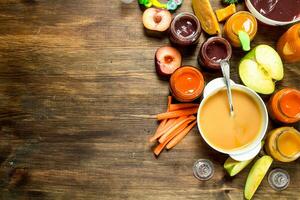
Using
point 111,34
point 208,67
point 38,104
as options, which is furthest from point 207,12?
point 38,104

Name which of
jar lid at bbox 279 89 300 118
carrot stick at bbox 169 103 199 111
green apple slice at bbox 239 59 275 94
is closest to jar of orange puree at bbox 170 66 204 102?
carrot stick at bbox 169 103 199 111

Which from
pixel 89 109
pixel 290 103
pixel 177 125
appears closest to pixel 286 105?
pixel 290 103

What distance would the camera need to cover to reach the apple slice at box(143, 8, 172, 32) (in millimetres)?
1671

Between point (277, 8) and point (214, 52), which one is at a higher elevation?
point (277, 8)

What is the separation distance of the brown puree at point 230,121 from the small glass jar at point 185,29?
0.63 ft

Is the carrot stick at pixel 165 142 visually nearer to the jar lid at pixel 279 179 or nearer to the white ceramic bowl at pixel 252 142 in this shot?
the white ceramic bowl at pixel 252 142

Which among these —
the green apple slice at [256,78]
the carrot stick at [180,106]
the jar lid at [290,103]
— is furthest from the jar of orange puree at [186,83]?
the jar lid at [290,103]

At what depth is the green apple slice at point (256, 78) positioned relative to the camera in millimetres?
1641

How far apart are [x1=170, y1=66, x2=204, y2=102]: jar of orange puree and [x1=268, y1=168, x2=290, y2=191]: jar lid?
1.11ft

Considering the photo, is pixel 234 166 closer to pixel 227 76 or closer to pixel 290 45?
pixel 227 76

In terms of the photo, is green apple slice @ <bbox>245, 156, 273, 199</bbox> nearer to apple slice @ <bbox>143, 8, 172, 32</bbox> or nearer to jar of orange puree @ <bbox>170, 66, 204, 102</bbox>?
jar of orange puree @ <bbox>170, 66, 204, 102</bbox>

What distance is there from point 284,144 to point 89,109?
618mm

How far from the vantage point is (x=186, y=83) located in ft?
5.40

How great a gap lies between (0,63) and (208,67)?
0.67 metres
